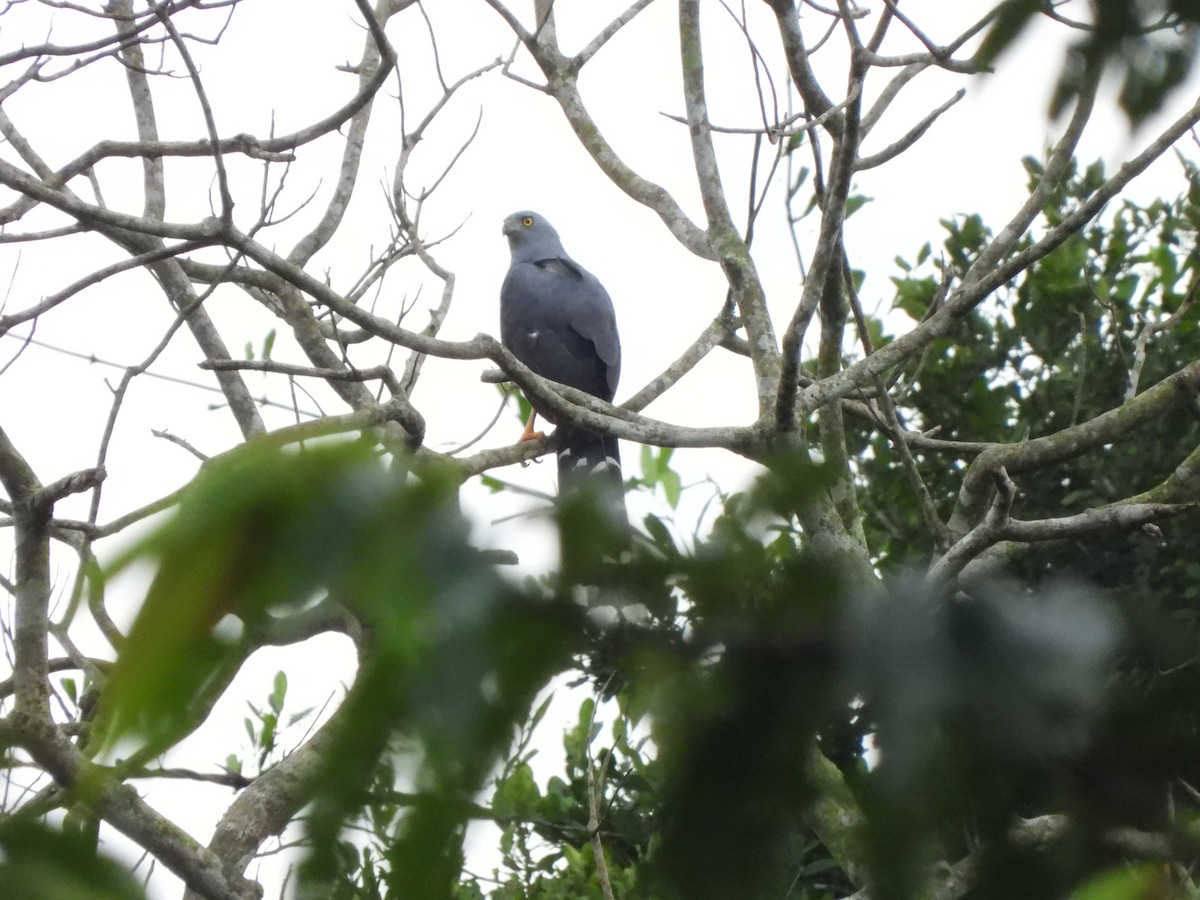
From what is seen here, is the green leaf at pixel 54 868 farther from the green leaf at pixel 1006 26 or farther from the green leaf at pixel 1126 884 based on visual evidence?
the green leaf at pixel 1006 26

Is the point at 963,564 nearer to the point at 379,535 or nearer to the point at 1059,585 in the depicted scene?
the point at 1059,585

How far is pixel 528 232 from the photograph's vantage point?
753cm

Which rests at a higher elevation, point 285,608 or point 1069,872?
point 285,608

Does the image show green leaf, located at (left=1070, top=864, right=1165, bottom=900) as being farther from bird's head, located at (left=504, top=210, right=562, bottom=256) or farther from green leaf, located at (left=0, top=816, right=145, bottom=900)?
bird's head, located at (left=504, top=210, right=562, bottom=256)

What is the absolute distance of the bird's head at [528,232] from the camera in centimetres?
747

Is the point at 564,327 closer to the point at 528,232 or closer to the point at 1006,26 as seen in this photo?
the point at 528,232

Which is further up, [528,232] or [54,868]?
[528,232]

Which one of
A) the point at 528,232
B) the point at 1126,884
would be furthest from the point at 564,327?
the point at 1126,884

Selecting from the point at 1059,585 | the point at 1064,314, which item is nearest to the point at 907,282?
the point at 1064,314

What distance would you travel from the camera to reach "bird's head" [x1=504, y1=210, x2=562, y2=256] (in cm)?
747

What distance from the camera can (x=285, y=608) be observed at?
1.78ft

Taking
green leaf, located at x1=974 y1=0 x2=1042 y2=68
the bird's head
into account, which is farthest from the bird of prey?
green leaf, located at x1=974 y1=0 x2=1042 y2=68

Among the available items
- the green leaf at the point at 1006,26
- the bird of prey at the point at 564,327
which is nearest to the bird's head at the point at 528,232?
the bird of prey at the point at 564,327

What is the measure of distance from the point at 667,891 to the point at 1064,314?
14.6 feet
